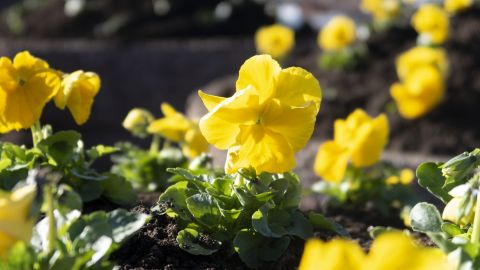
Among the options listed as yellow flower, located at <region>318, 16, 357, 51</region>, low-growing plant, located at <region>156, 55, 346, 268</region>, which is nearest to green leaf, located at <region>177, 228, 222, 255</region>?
low-growing plant, located at <region>156, 55, 346, 268</region>

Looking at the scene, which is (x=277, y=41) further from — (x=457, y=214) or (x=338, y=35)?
(x=457, y=214)

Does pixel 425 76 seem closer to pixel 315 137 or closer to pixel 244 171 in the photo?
pixel 315 137

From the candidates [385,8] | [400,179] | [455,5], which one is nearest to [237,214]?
[400,179]

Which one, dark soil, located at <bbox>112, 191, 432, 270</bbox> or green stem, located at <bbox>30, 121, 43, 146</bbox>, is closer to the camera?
dark soil, located at <bbox>112, 191, 432, 270</bbox>

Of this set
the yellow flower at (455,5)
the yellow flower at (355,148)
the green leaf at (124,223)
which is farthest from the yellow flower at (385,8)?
the green leaf at (124,223)

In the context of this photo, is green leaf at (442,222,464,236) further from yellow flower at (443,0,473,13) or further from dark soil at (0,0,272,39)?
dark soil at (0,0,272,39)
